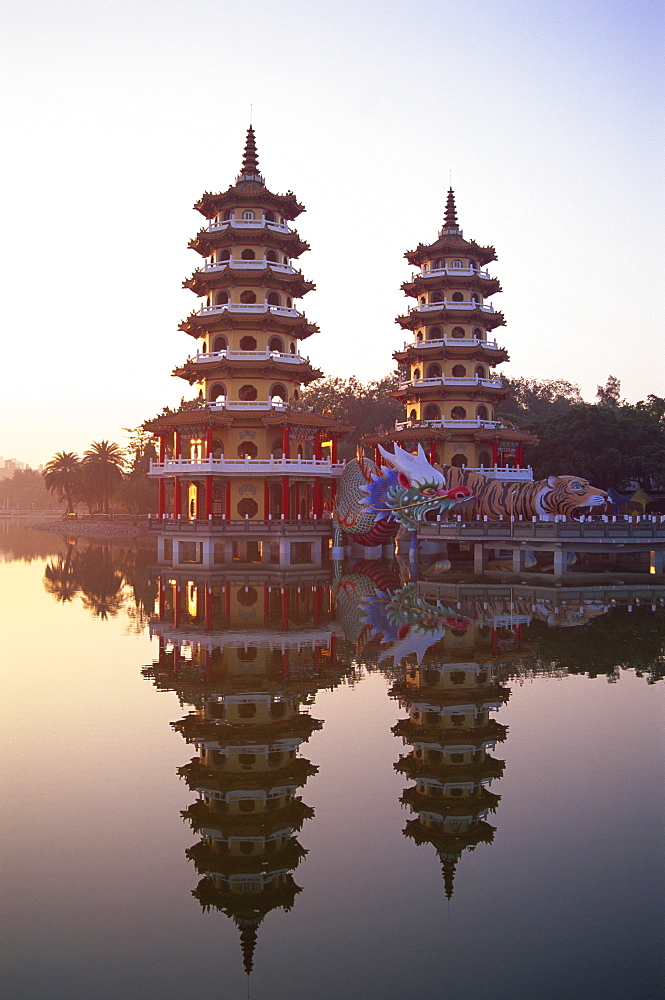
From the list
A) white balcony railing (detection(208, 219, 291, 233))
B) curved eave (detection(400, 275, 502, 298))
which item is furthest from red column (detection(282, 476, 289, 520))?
curved eave (detection(400, 275, 502, 298))

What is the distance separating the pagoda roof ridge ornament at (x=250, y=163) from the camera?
47094 mm

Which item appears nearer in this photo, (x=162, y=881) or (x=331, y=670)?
(x=162, y=881)

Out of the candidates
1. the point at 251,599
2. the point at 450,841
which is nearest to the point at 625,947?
the point at 450,841

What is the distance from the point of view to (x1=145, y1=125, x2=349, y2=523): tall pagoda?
41.8 metres

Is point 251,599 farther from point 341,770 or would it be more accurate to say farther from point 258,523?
point 341,770

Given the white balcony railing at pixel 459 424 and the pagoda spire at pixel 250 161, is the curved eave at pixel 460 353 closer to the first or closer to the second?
the white balcony railing at pixel 459 424

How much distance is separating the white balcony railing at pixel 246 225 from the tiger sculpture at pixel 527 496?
16.2 m

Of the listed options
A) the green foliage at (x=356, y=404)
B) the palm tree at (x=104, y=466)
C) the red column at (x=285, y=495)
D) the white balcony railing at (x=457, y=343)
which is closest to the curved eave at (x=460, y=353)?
the white balcony railing at (x=457, y=343)

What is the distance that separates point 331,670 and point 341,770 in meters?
6.18

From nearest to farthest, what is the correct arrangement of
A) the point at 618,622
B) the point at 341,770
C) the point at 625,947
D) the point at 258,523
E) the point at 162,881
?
the point at 625,947 → the point at 162,881 → the point at 341,770 → the point at 618,622 → the point at 258,523

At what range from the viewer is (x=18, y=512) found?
16800 centimetres

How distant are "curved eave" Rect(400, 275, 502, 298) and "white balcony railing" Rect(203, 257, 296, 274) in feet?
31.5

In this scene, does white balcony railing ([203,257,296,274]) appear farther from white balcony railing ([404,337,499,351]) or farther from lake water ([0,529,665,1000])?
lake water ([0,529,665,1000])

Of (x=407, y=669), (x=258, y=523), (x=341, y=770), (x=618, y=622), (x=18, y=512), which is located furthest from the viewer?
(x=18, y=512)
